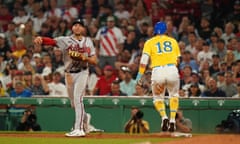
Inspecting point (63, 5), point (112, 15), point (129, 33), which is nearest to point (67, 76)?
point (129, 33)

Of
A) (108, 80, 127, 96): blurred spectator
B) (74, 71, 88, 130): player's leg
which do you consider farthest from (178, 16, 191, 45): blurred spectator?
(74, 71, 88, 130): player's leg

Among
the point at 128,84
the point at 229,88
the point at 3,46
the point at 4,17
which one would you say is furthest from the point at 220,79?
the point at 4,17

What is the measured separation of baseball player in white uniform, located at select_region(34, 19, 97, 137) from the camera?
476 inches

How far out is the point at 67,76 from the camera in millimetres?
12375

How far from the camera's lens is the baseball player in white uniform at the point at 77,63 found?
12086 millimetres

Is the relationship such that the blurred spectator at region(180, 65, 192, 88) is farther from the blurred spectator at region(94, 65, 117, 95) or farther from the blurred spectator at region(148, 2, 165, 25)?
the blurred spectator at region(148, 2, 165, 25)

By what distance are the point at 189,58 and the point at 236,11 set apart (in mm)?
2314

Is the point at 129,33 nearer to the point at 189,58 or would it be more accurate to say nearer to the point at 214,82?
the point at 189,58

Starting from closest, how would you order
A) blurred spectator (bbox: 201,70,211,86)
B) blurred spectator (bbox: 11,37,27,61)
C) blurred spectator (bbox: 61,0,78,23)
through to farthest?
blurred spectator (bbox: 201,70,211,86) < blurred spectator (bbox: 11,37,27,61) < blurred spectator (bbox: 61,0,78,23)

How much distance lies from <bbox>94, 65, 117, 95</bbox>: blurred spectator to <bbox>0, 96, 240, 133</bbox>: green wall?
0.87 metres

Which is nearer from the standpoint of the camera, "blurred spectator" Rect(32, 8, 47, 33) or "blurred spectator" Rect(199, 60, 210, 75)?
"blurred spectator" Rect(199, 60, 210, 75)

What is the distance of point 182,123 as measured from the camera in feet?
48.0

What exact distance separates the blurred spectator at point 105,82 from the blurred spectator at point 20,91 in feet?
5.09

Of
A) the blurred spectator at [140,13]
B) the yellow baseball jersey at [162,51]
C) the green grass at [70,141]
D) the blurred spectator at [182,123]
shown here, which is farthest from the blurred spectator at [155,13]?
the green grass at [70,141]
